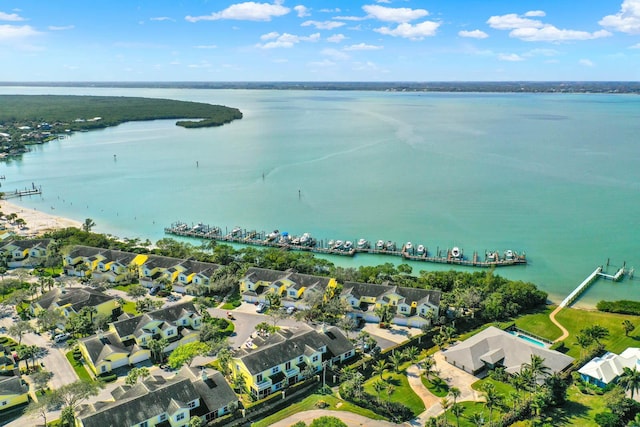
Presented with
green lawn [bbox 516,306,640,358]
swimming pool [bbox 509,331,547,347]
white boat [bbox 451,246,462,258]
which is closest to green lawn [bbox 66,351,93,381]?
swimming pool [bbox 509,331,547,347]

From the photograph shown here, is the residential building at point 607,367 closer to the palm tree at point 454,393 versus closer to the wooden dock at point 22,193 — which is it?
the palm tree at point 454,393

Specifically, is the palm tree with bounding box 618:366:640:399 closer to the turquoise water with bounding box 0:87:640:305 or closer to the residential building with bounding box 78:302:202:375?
the turquoise water with bounding box 0:87:640:305

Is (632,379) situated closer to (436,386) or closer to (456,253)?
(436,386)

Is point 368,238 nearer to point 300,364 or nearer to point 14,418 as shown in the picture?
point 300,364

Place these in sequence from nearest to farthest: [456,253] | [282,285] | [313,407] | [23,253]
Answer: [313,407] → [282,285] → [23,253] → [456,253]

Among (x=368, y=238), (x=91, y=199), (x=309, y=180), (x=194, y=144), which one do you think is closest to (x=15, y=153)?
(x=194, y=144)

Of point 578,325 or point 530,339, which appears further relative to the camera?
point 578,325

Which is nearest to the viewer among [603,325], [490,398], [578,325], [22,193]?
[490,398]

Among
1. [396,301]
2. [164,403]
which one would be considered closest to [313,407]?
[164,403]
